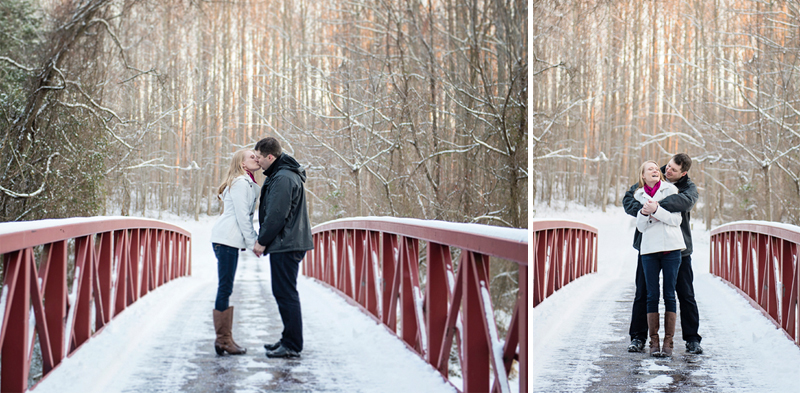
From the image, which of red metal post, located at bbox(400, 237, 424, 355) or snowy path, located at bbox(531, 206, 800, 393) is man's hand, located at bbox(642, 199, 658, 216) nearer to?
snowy path, located at bbox(531, 206, 800, 393)

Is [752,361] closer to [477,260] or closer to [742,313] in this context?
[742,313]

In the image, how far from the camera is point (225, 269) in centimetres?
265

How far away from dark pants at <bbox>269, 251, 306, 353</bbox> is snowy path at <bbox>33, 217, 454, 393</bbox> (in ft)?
0.34

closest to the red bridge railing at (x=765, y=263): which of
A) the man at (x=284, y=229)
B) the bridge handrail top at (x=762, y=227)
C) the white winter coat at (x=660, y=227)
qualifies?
the bridge handrail top at (x=762, y=227)

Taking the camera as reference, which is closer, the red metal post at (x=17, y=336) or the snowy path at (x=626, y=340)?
the snowy path at (x=626, y=340)

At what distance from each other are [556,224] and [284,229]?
1.18 metres

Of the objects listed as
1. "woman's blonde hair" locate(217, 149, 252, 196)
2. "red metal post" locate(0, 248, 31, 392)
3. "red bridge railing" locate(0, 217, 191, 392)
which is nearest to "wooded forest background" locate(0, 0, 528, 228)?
"red bridge railing" locate(0, 217, 191, 392)

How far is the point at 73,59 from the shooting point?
15.5ft

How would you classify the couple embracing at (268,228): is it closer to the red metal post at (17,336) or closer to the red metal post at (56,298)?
the red metal post at (56,298)

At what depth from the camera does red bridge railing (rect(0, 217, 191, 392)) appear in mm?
1943

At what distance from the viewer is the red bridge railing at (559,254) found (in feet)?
6.52

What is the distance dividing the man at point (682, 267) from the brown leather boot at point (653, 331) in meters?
0.02

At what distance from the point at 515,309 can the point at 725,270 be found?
0.72 metres

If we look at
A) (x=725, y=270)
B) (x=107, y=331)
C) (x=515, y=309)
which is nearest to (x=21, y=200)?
(x=107, y=331)
